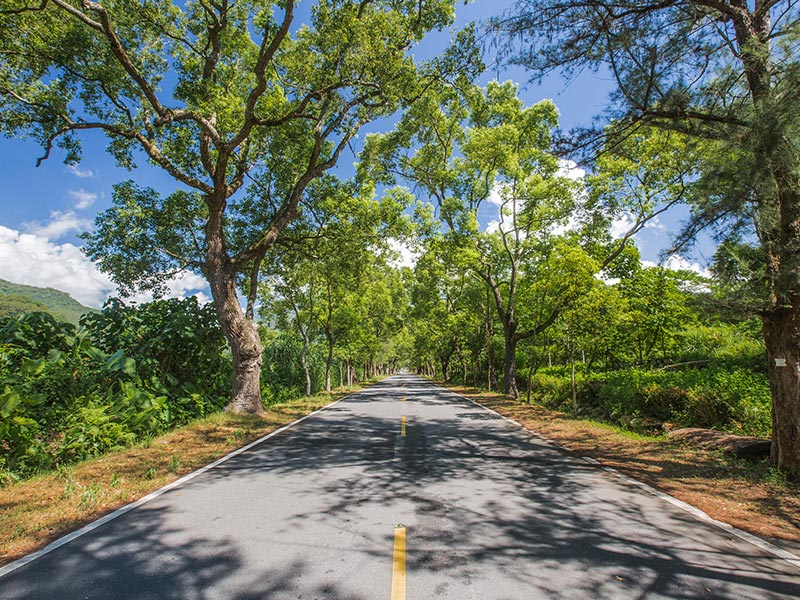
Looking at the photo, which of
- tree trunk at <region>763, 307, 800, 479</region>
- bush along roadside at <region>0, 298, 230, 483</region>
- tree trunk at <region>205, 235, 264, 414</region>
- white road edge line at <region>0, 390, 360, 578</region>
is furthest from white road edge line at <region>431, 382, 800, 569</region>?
tree trunk at <region>205, 235, 264, 414</region>

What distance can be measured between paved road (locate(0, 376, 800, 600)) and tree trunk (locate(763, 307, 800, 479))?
2.51 metres

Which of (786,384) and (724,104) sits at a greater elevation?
(724,104)

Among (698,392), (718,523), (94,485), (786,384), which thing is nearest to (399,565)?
(718,523)

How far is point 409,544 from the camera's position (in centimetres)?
368

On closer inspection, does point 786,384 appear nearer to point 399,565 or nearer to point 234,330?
point 399,565

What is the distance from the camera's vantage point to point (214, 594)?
2861 mm

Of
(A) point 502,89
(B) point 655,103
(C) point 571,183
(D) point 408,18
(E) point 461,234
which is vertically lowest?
(B) point 655,103

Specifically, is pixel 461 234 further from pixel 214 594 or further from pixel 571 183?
pixel 214 594

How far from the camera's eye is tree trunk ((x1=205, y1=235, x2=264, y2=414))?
11875mm

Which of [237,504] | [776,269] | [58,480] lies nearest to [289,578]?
[237,504]

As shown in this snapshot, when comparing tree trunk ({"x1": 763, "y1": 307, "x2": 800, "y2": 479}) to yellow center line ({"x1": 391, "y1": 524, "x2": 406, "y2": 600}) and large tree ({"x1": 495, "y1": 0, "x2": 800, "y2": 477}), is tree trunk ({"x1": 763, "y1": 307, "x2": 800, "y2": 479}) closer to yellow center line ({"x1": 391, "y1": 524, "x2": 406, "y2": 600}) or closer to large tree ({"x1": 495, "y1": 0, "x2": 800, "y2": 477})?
large tree ({"x1": 495, "y1": 0, "x2": 800, "y2": 477})

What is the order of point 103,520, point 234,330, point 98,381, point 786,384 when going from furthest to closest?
point 234,330 → point 98,381 → point 786,384 → point 103,520

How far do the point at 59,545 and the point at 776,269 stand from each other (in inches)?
355

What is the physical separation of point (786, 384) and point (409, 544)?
6.22m
